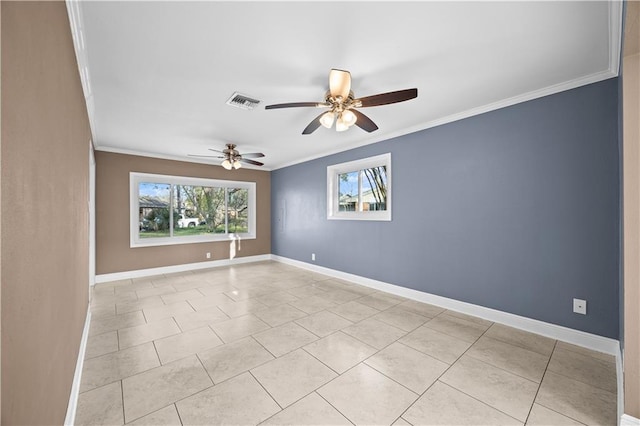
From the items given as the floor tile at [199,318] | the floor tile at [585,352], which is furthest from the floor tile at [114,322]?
the floor tile at [585,352]

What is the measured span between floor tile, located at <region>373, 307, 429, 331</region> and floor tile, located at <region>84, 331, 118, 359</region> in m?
2.69

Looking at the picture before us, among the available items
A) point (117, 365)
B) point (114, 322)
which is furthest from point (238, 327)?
point (114, 322)

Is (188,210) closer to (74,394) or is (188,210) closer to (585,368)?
(74,394)

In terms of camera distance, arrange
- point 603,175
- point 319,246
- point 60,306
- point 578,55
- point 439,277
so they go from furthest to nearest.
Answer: point 319,246, point 439,277, point 603,175, point 578,55, point 60,306

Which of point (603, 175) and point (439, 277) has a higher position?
point (603, 175)

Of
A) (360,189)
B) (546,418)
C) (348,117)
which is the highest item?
(348,117)

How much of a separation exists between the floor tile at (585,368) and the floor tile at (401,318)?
114cm

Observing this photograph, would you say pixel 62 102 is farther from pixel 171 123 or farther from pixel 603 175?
pixel 603 175

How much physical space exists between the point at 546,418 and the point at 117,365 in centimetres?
310

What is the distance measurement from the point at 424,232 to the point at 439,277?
627mm

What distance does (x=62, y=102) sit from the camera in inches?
57.1

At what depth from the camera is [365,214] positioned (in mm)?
4582

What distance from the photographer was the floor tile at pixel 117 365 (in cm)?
195

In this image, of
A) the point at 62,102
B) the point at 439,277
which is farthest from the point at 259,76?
the point at 439,277
